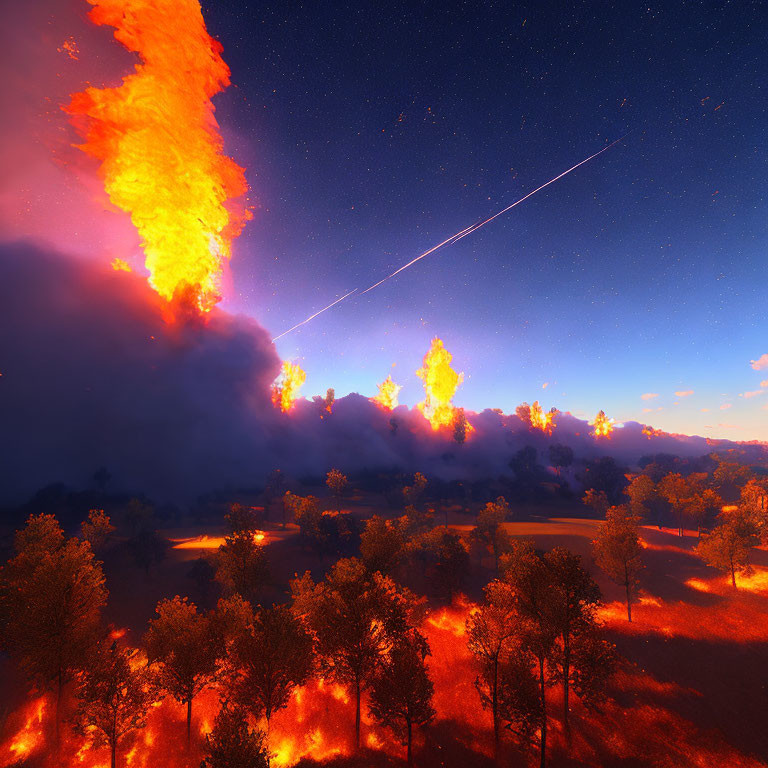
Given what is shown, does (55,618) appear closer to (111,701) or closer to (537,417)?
(111,701)

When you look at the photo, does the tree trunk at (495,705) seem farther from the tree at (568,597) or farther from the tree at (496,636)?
the tree at (568,597)

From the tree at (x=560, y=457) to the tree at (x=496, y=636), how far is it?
14040 cm

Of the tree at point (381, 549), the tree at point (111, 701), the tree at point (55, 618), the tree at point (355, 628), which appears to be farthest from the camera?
the tree at point (381, 549)

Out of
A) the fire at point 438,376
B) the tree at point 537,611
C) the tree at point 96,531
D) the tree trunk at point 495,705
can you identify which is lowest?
the tree trunk at point 495,705

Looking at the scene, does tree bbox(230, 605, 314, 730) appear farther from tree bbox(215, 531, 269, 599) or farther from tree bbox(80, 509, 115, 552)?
tree bbox(80, 509, 115, 552)

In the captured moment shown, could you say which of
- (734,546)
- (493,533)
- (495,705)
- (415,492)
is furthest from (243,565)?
(415,492)

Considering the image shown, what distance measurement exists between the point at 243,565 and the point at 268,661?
51.6 ft

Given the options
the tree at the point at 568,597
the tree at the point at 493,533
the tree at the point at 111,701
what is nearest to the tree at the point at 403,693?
the tree at the point at 568,597

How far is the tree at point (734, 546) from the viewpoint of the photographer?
4697cm

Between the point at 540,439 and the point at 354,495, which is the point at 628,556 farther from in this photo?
the point at 540,439

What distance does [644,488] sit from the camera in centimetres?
8444

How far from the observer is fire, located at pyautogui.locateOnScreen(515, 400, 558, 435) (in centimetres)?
18025

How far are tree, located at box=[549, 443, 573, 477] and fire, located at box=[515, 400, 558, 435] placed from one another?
30.6 meters

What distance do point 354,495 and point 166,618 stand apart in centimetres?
9949
